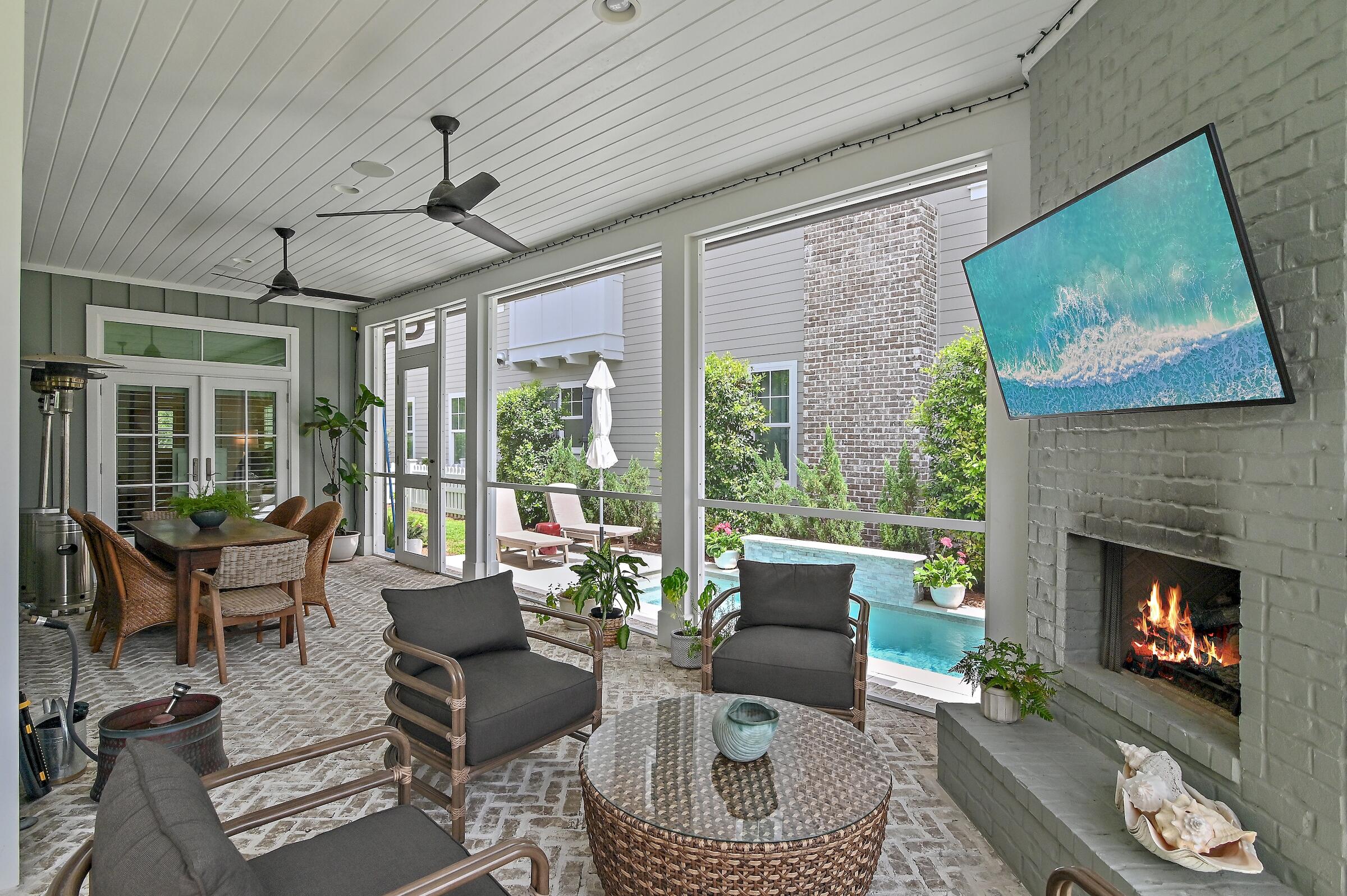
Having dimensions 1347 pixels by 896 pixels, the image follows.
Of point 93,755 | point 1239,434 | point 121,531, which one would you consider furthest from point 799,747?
point 121,531

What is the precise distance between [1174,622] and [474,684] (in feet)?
8.34

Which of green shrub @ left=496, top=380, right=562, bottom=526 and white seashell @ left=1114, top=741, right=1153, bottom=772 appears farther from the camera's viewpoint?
green shrub @ left=496, top=380, right=562, bottom=526

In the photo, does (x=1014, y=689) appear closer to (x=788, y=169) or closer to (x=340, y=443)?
(x=788, y=169)

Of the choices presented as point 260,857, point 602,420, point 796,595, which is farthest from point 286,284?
point 260,857

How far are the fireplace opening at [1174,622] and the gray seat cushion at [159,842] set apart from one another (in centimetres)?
260

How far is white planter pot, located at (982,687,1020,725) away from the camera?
2.60 metres

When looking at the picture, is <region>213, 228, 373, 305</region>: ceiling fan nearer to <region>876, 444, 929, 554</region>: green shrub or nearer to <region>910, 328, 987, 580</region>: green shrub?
<region>876, 444, 929, 554</region>: green shrub

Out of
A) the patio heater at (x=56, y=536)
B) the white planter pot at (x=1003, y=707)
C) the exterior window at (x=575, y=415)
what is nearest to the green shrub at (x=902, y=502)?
the white planter pot at (x=1003, y=707)

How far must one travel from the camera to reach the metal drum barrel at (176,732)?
2.57m

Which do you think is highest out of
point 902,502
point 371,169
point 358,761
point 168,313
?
point 371,169

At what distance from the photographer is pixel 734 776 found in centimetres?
207

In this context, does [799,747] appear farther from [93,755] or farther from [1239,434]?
[93,755]

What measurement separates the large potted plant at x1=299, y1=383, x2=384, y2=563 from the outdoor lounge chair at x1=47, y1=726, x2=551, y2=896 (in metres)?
6.62

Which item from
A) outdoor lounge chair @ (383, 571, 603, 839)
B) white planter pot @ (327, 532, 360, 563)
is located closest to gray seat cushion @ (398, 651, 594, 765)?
outdoor lounge chair @ (383, 571, 603, 839)
